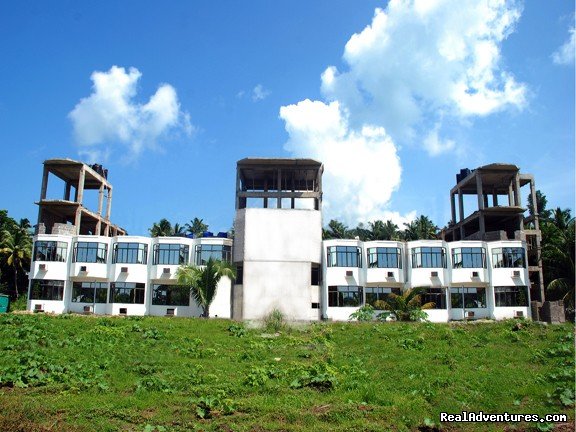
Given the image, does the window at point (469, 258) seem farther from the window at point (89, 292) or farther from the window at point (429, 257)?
the window at point (89, 292)

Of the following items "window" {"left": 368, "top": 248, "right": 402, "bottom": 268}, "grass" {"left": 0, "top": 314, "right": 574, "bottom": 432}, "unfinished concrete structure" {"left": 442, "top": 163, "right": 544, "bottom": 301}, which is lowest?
"grass" {"left": 0, "top": 314, "right": 574, "bottom": 432}

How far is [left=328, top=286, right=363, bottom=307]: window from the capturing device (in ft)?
157

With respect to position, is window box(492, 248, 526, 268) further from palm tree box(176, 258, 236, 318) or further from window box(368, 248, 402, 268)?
palm tree box(176, 258, 236, 318)

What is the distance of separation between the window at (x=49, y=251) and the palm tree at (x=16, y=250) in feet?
32.4

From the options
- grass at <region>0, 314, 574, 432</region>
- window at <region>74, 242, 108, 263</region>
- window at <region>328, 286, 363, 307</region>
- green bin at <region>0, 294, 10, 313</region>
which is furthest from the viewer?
window at <region>74, 242, 108, 263</region>

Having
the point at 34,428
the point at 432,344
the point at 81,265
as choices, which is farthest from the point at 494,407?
the point at 81,265

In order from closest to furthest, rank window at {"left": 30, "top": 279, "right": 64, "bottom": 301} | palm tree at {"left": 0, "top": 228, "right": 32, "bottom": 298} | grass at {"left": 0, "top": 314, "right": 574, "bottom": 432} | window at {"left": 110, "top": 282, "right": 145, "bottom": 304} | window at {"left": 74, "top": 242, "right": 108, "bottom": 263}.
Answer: grass at {"left": 0, "top": 314, "right": 574, "bottom": 432}, window at {"left": 30, "top": 279, "right": 64, "bottom": 301}, window at {"left": 110, "top": 282, "right": 145, "bottom": 304}, window at {"left": 74, "top": 242, "right": 108, "bottom": 263}, palm tree at {"left": 0, "top": 228, "right": 32, "bottom": 298}

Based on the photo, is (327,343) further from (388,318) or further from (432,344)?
(388,318)

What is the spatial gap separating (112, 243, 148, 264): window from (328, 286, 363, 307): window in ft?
57.1

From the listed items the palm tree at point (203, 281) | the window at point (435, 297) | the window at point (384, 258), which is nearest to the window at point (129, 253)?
the palm tree at point (203, 281)

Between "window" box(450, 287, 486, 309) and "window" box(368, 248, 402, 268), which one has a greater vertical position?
"window" box(368, 248, 402, 268)

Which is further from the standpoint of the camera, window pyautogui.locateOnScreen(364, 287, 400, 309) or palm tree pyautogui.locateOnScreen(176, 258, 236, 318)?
window pyautogui.locateOnScreen(364, 287, 400, 309)

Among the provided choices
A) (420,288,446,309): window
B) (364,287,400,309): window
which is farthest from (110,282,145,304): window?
(420,288,446,309): window

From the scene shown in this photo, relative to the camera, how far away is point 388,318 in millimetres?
43969
